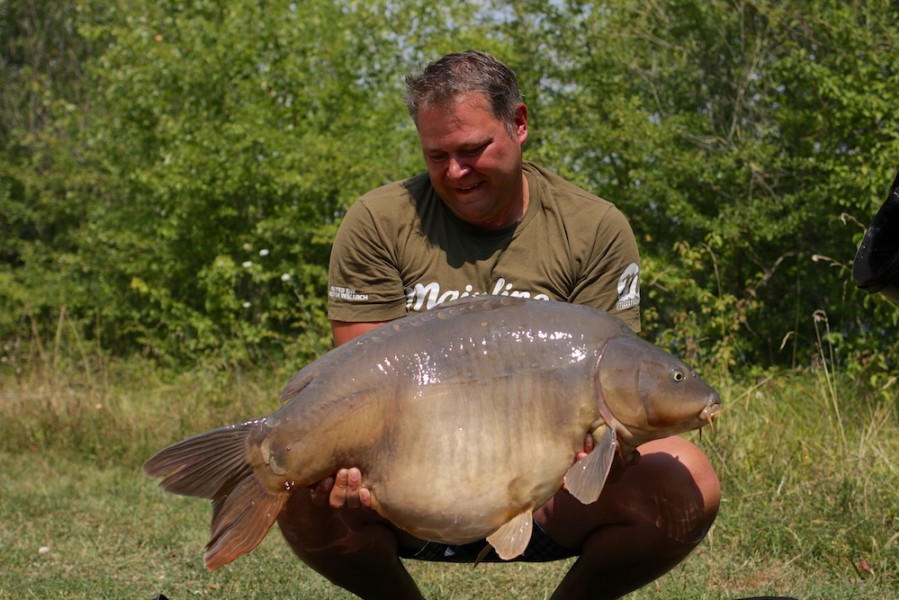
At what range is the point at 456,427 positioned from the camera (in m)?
2.05

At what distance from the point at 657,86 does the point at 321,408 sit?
6.58 m

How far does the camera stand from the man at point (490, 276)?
237 cm

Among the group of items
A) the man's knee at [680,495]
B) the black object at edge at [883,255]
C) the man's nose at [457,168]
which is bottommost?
the man's knee at [680,495]

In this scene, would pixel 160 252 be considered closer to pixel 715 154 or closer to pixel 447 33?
pixel 447 33

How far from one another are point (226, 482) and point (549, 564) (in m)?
1.62

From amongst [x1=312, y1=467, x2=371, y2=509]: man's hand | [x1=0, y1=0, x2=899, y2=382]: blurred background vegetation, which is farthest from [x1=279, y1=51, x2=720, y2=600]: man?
[x1=0, y1=0, x2=899, y2=382]: blurred background vegetation

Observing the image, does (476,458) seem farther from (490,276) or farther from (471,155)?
(471,155)

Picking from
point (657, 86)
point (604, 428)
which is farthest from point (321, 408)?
point (657, 86)

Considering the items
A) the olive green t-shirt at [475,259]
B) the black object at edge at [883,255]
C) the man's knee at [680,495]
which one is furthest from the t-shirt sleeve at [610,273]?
the black object at edge at [883,255]

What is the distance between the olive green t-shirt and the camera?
256 centimetres

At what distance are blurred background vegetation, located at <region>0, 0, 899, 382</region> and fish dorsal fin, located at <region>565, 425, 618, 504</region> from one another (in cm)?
368

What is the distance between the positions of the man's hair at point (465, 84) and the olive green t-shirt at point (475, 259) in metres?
0.25

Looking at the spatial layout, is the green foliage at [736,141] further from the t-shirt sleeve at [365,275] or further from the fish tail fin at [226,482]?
the fish tail fin at [226,482]

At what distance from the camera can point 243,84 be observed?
8.69 meters
